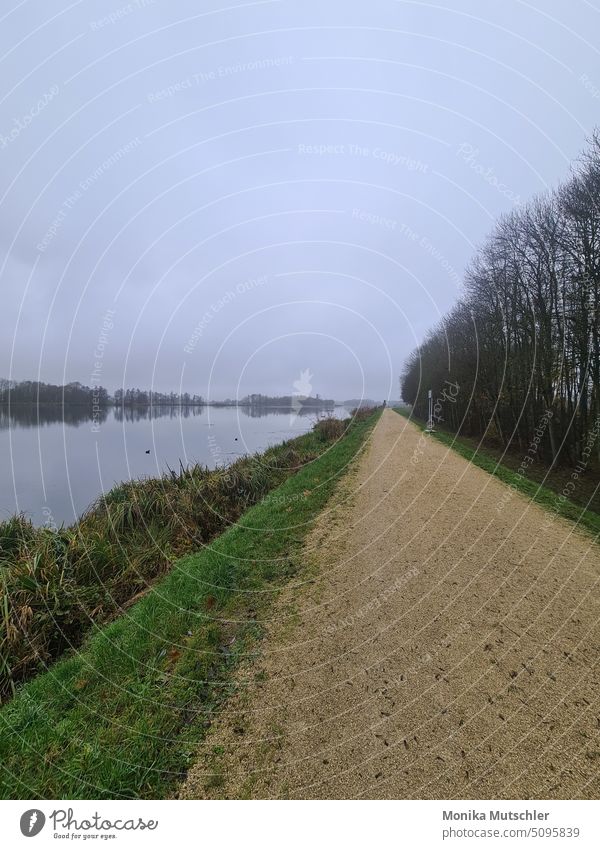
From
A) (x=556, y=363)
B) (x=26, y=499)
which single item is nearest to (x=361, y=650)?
(x=26, y=499)

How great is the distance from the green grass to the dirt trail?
0.82 feet

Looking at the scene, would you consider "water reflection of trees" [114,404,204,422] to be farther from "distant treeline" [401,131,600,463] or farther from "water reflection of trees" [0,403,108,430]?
"distant treeline" [401,131,600,463]

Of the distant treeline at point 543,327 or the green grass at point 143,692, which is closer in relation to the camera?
the green grass at point 143,692

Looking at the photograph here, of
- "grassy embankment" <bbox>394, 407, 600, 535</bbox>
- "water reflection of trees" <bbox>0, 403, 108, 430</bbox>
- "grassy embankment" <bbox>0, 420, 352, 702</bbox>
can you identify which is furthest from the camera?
"water reflection of trees" <bbox>0, 403, 108, 430</bbox>

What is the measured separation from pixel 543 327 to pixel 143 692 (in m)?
17.1

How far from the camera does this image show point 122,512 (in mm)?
7523

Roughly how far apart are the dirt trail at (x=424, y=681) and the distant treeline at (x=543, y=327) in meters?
8.98

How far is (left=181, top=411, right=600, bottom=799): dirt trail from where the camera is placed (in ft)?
7.22

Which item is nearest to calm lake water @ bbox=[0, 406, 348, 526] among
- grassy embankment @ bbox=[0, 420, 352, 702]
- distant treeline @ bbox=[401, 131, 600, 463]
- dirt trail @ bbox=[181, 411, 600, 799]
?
grassy embankment @ bbox=[0, 420, 352, 702]

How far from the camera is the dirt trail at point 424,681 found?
7.22ft

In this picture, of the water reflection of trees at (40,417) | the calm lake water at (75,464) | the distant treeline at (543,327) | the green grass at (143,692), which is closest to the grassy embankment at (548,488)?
the distant treeline at (543,327)

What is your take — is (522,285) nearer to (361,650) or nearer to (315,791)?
(361,650)

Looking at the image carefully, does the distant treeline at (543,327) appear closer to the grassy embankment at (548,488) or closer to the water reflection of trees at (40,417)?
the grassy embankment at (548,488)
